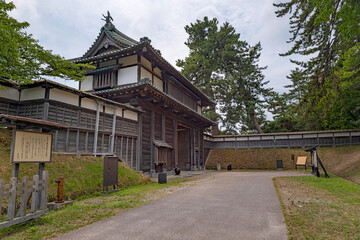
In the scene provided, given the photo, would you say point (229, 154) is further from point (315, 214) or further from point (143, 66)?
point (315, 214)

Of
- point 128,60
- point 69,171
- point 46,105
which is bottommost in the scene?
point 69,171

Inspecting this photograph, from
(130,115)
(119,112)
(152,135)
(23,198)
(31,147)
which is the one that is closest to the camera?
(23,198)

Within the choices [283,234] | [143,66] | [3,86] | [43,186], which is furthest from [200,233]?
[143,66]

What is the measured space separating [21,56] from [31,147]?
6344 millimetres

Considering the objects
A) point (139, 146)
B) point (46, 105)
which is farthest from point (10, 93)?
point (139, 146)

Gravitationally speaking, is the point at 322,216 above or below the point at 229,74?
below

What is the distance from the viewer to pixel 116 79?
14.5 meters

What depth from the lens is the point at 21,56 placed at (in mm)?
9195

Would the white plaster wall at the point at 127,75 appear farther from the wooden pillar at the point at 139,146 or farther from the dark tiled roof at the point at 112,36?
the wooden pillar at the point at 139,146

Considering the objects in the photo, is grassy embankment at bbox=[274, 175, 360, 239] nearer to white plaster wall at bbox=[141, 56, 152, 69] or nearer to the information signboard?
the information signboard

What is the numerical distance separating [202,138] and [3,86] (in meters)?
20.3

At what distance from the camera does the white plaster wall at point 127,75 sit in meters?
14.0

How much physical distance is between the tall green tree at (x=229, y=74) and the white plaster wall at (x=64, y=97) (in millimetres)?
25364

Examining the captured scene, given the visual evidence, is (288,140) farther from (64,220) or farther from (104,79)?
(64,220)
